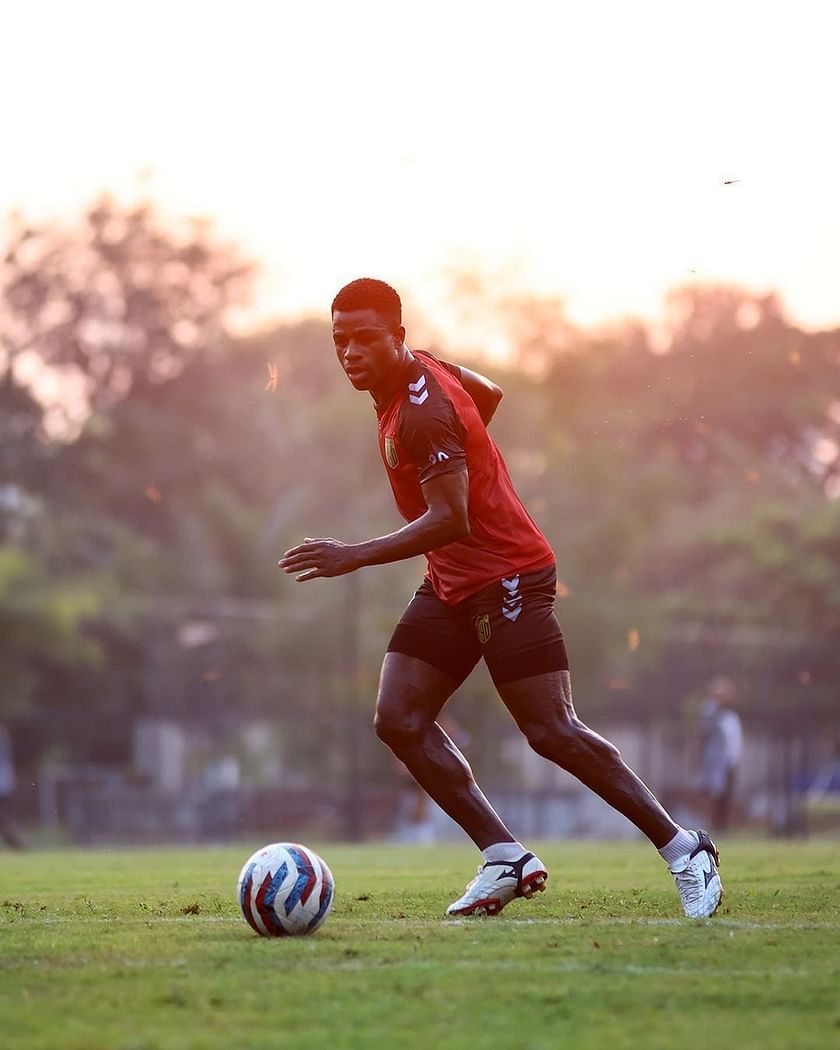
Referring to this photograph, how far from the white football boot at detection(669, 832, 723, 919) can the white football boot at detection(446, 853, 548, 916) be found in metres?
0.56

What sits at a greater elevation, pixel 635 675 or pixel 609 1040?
pixel 635 675

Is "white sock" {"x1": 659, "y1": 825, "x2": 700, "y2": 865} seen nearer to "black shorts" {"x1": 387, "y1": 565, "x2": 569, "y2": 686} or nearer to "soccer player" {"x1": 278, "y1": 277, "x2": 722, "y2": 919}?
"soccer player" {"x1": 278, "y1": 277, "x2": 722, "y2": 919}

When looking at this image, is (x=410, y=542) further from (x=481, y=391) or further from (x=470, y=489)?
(x=481, y=391)

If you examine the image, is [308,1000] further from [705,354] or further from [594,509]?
[705,354]

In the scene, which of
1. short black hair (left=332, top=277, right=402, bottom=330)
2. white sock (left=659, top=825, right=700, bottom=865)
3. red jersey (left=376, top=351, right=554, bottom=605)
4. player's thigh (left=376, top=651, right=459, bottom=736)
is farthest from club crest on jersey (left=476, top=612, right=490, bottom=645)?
short black hair (left=332, top=277, right=402, bottom=330)

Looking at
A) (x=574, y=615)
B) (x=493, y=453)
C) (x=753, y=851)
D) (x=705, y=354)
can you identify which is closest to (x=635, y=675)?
(x=574, y=615)

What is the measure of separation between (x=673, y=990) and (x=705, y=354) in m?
49.8

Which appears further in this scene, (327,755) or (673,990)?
(327,755)

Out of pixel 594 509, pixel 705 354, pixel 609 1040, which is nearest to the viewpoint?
pixel 609 1040

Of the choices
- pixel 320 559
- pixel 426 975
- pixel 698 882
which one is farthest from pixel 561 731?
pixel 426 975

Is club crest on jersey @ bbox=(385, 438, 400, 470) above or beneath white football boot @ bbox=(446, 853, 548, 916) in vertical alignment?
above

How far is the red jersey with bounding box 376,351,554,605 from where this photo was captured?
7.61 m

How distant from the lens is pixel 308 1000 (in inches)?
204

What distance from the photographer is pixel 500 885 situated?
7.69 metres
